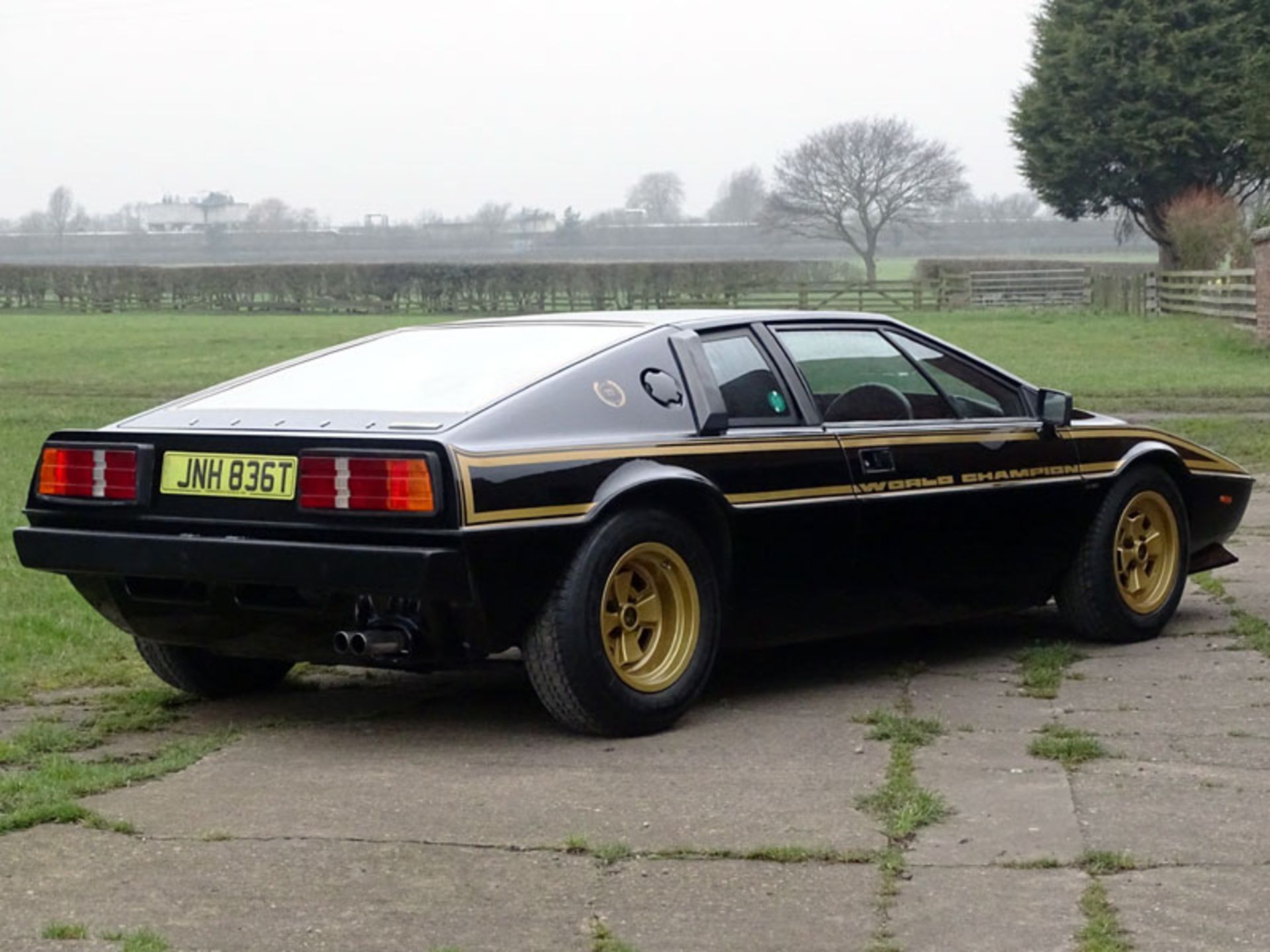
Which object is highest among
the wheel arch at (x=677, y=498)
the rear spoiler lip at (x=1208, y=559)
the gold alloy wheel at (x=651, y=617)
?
the wheel arch at (x=677, y=498)

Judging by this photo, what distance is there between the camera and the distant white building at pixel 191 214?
13740cm

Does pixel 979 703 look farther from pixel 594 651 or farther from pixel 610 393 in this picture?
pixel 610 393

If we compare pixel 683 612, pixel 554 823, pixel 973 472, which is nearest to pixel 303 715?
pixel 683 612

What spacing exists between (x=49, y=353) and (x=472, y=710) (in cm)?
3244

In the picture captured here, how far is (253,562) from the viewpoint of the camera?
5805 mm

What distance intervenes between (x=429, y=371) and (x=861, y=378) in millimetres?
1471

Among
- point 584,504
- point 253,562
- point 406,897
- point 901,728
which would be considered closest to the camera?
point 406,897

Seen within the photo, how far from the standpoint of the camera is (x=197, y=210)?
144m

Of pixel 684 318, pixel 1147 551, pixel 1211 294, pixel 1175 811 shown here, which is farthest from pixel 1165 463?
pixel 1211 294

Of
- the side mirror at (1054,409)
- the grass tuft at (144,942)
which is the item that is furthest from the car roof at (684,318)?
the grass tuft at (144,942)

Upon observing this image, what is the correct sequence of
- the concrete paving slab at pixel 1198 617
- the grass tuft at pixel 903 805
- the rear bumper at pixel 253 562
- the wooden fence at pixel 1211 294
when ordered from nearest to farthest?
the grass tuft at pixel 903 805 < the rear bumper at pixel 253 562 < the concrete paving slab at pixel 1198 617 < the wooden fence at pixel 1211 294

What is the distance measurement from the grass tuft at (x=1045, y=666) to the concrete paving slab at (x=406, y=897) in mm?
2357

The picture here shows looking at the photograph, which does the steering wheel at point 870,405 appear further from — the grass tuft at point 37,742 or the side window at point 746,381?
the grass tuft at point 37,742

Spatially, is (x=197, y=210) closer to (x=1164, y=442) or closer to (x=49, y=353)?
(x=49, y=353)
